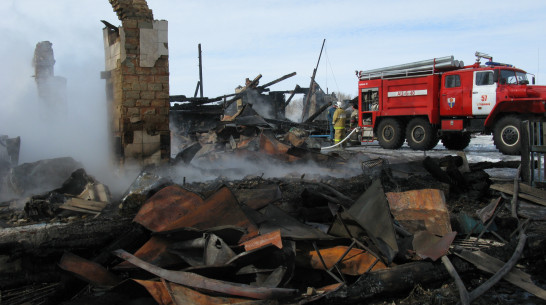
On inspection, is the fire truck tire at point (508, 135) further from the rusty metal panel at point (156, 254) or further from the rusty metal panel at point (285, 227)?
the rusty metal panel at point (156, 254)

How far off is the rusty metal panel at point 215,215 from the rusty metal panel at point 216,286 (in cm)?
55

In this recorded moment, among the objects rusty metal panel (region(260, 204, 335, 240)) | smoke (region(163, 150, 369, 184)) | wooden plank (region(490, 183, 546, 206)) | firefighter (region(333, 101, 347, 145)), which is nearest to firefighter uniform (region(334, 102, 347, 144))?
firefighter (region(333, 101, 347, 145))

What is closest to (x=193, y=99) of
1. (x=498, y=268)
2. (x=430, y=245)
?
(x=430, y=245)

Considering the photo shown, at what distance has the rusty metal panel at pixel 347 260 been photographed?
3.29 metres

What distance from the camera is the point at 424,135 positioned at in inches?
538

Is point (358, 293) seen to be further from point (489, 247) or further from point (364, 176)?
point (364, 176)

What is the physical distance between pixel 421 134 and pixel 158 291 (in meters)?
12.4

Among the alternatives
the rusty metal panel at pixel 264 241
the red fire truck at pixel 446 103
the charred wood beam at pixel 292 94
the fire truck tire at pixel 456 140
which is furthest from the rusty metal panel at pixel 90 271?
the charred wood beam at pixel 292 94

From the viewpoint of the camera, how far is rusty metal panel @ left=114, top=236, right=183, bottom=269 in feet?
10.7

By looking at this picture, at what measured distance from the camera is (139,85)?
7215 mm

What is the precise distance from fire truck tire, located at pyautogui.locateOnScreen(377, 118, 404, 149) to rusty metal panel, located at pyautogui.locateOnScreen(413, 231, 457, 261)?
36.9 feet

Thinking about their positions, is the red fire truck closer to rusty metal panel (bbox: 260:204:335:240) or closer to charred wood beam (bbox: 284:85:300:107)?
charred wood beam (bbox: 284:85:300:107)

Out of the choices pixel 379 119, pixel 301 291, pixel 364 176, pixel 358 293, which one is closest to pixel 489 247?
pixel 358 293

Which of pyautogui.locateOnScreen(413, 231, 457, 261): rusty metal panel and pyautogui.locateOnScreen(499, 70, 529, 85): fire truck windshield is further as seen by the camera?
pyautogui.locateOnScreen(499, 70, 529, 85): fire truck windshield
